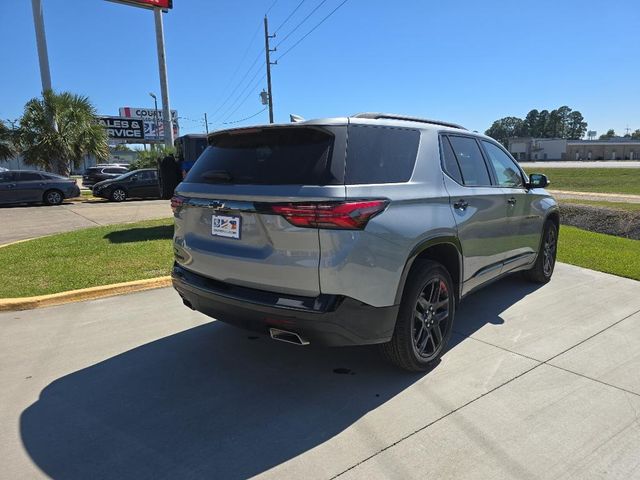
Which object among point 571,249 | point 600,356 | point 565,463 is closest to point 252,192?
point 565,463

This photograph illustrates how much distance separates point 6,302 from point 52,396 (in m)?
2.46

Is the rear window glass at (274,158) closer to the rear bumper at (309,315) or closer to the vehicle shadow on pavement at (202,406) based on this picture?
the rear bumper at (309,315)

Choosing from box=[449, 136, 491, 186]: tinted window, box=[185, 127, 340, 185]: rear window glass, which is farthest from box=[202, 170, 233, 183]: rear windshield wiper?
box=[449, 136, 491, 186]: tinted window

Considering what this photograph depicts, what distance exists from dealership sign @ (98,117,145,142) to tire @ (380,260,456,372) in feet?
214

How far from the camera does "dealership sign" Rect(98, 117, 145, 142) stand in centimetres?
6181

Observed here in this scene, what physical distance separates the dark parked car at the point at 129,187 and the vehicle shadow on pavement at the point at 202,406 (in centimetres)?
1768

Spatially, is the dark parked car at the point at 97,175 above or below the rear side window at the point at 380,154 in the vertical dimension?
below

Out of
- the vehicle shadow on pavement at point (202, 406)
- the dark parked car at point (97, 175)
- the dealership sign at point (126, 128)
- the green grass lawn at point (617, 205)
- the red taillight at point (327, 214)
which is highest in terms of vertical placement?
the dealership sign at point (126, 128)

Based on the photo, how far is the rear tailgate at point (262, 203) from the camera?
290 centimetres

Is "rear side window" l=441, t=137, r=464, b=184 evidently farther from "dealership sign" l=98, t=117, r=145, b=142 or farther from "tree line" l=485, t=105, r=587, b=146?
"tree line" l=485, t=105, r=587, b=146

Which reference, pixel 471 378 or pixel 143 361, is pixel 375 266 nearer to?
pixel 471 378

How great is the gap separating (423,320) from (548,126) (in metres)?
187

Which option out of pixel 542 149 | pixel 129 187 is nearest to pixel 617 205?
pixel 129 187

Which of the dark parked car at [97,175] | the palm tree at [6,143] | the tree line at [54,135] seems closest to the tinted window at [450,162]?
the tree line at [54,135]
